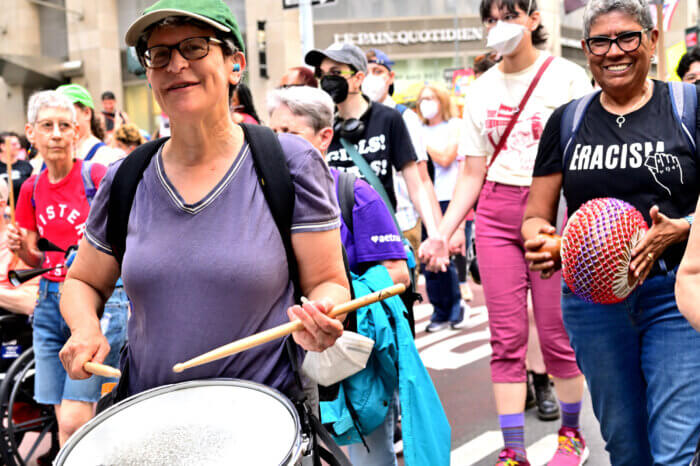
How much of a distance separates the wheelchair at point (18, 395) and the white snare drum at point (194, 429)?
2723 millimetres

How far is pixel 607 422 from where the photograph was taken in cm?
282

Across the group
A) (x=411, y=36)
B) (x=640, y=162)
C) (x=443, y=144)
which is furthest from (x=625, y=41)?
(x=411, y=36)

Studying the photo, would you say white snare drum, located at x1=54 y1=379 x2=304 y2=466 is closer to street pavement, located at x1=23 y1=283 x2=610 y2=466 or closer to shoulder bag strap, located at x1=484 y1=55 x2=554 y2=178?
shoulder bag strap, located at x1=484 y1=55 x2=554 y2=178

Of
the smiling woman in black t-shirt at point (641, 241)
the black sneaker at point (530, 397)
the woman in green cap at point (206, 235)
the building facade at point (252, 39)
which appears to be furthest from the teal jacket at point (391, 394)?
the building facade at point (252, 39)

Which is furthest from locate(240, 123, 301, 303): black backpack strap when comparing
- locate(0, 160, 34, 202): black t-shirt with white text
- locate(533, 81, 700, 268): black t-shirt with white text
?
locate(0, 160, 34, 202): black t-shirt with white text

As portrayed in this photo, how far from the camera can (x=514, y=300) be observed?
12.7 feet

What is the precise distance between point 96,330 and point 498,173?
2.49 meters

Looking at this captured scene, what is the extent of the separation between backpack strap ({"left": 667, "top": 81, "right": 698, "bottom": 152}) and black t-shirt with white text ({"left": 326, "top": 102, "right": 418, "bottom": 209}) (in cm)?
196

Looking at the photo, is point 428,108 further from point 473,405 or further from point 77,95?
point 77,95

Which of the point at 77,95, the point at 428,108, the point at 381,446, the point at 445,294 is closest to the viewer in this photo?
the point at 381,446

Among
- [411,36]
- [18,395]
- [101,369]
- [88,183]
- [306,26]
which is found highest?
[411,36]

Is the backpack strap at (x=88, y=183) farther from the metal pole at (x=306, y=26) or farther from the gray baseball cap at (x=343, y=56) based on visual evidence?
the metal pole at (x=306, y=26)

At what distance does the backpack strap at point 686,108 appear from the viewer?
258 centimetres

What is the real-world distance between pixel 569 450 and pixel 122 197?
9.41ft
